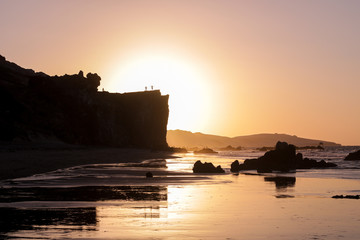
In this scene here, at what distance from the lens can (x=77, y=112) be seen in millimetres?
123375

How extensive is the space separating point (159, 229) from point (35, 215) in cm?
544

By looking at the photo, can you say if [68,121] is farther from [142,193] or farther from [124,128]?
[142,193]

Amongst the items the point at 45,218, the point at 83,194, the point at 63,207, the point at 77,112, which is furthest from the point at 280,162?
the point at 77,112

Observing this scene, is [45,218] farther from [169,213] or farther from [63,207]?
[169,213]

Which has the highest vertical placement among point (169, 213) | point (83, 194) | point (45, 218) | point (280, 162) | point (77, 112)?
point (77, 112)

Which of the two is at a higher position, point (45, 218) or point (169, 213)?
point (45, 218)

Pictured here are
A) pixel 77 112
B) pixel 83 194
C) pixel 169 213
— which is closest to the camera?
pixel 169 213

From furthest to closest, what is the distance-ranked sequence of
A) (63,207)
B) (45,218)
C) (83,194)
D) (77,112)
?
(77,112), (83,194), (63,207), (45,218)

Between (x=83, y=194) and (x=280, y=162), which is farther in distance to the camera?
(x=280, y=162)

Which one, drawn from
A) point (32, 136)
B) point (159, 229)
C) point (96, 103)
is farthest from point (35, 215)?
point (96, 103)

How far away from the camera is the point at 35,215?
19.1m

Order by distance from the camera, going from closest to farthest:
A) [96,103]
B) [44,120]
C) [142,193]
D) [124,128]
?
[142,193] < [44,120] < [96,103] < [124,128]

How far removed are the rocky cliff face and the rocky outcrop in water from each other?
118ft

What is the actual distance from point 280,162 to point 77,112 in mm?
71172
